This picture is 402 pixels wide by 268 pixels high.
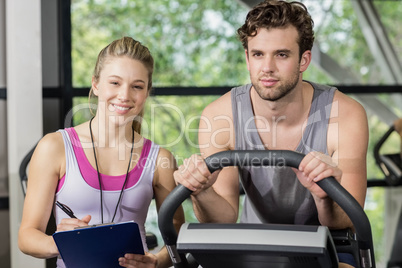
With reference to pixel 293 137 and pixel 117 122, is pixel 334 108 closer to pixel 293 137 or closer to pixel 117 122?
pixel 293 137

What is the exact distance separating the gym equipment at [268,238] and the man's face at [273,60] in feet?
1.44

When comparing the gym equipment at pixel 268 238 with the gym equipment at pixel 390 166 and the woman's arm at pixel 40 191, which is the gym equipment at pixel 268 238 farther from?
the gym equipment at pixel 390 166

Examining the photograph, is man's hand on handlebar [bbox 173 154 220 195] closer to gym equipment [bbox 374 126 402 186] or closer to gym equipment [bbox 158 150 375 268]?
→ gym equipment [bbox 158 150 375 268]

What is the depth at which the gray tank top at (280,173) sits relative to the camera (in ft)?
5.63

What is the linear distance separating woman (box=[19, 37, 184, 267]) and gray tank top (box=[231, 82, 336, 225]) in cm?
23

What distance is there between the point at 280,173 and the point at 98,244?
2.09ft

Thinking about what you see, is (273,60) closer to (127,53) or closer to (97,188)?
(127,53)

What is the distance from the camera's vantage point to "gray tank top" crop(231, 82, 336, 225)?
1.72 metres

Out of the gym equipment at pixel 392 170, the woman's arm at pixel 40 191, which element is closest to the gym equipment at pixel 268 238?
the woman's arm at pixel 40 191

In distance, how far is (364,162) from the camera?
166 centimetres

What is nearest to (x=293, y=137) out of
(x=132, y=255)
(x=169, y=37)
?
(x=132, y=255)

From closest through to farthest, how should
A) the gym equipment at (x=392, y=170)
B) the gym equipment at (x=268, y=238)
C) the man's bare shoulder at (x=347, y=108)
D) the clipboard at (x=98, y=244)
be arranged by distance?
1. the gym equipment at (x=268, y=238)
2. the clipboard at (x=98, y=244)
3. the man's bare shoulder at (x=347, y=108)
4. the gym equipment at (x=392, y=170)

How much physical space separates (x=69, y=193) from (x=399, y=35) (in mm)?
3721

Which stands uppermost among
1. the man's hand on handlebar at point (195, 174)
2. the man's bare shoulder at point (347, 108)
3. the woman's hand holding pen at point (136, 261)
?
the man's bare shoulder at point (347, 108)
